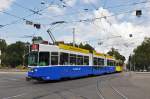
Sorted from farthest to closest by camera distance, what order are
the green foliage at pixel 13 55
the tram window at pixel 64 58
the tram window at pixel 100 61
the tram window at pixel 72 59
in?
the green foliage at pixel 13 55 < the tram window at pixel 100 61 < the tram window at pixel 72 59 < the tram window at pixel 64 58

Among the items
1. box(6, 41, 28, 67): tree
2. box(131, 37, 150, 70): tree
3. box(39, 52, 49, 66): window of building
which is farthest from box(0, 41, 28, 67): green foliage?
box(39, 52, 49, 66): window of building

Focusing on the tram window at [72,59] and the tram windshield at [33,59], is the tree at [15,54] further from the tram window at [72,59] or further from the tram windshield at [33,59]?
the tram windshield at [33,59]

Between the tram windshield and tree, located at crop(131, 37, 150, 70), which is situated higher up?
tree, located at crop(131, 37, 150, 70)

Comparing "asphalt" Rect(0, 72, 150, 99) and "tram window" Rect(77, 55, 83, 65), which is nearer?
"asphalt" Rect(0, 72, 150, 99)

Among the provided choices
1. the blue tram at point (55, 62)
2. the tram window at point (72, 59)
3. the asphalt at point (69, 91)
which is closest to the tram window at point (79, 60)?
the blue tram at point (55, 62)

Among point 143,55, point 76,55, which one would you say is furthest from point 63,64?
point 143,55

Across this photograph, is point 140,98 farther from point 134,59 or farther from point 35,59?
point 134,59

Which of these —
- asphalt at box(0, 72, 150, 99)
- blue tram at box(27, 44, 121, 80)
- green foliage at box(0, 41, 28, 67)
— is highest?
green foliage at box(0, 41, 28, 67)

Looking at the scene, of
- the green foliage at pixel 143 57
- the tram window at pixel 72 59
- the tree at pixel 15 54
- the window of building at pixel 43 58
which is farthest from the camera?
the green foliage at pixel 143 57

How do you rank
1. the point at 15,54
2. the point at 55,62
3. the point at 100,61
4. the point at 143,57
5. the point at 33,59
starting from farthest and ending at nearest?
the point at 143,57
the point at 15,54
the point at 100,61
the point at 55,62
the point at 33,59

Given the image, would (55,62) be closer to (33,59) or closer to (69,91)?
(33,59)

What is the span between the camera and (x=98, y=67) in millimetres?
47219

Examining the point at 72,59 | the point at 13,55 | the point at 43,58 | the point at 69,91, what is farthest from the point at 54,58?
the point at 13,55

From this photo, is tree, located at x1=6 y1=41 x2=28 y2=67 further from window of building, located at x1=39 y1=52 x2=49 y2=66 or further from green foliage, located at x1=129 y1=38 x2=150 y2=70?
window of building, located at x1=39 y1=52 x2=49 y2=66
